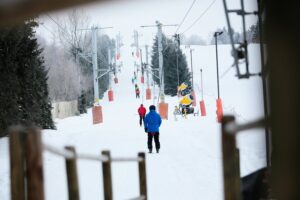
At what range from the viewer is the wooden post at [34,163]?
181cm

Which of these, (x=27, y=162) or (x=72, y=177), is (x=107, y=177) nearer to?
(x=72, y=177)

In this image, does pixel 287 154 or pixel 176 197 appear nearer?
pixel 287 154

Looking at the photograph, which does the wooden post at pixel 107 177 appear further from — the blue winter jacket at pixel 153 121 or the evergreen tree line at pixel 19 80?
the evergreen tree line at pixel 19 80

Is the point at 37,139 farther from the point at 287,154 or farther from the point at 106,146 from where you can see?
the point at 106,146

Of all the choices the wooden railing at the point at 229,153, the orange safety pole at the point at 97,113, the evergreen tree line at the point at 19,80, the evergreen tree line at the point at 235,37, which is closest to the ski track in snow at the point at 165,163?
the evergreen tree line at the point at 235,37

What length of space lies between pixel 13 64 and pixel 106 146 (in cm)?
350

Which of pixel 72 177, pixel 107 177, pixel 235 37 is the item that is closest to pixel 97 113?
pixel 235 37

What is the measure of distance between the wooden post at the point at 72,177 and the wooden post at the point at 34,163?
74 cm

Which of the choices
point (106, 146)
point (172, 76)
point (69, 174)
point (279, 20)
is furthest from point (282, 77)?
point (172, 76)

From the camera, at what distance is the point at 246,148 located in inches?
401

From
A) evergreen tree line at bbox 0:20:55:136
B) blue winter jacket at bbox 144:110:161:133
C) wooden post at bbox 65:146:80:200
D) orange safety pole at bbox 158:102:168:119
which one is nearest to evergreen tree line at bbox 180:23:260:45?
wooden post at bbox 65:146:80:200

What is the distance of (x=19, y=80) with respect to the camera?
488 inches

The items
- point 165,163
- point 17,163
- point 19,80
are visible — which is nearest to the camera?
point 17,163

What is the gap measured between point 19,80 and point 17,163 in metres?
→ 11.0
